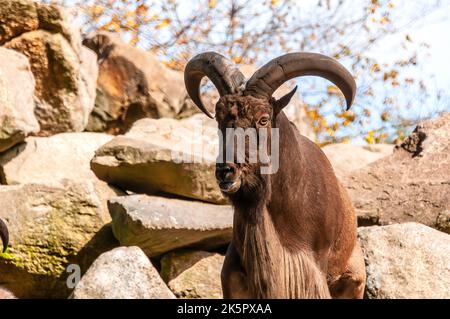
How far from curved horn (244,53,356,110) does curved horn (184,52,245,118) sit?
0.15m

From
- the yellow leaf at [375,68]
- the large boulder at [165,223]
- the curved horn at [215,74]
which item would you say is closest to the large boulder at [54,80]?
the large boulder at [165,223]

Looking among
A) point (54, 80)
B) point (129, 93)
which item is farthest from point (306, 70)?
point (129, 93)

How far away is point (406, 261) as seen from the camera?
8.80m

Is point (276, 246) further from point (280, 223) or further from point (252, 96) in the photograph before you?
point (252, 96)

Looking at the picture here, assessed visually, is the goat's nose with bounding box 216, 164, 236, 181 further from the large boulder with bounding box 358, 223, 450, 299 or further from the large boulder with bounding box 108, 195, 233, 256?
the large boulder with bounding box 108, 195, 233, 256

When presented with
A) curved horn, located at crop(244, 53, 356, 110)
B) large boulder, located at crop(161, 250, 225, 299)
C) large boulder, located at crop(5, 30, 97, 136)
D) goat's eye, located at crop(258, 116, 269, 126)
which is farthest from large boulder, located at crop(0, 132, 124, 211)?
goat's eye, located at crop(258, 116, 269, 126)

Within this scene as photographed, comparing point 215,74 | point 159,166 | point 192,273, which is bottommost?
point 192,273

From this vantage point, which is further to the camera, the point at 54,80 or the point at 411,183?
the point at 54,80

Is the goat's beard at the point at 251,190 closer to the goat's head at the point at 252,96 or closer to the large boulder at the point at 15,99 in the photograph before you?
the goat's head at the point at 252,96

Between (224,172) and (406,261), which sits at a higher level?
(224,172)

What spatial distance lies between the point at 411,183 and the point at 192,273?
275cm

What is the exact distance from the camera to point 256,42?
18.6 metres
